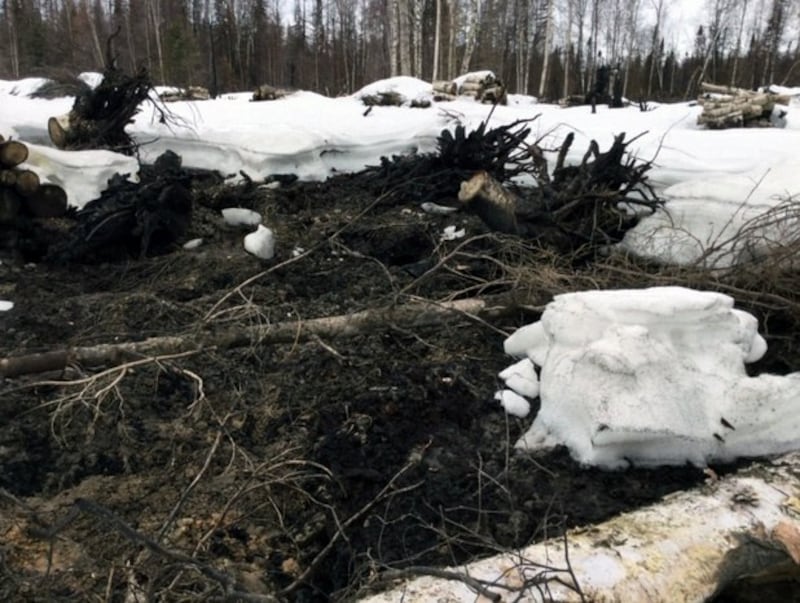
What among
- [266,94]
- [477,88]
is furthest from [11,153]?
[477,88]

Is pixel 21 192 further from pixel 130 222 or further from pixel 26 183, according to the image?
pixel 130 222

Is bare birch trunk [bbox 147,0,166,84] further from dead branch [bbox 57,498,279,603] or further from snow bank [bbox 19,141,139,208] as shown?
dead branch [bbox 57,498,279,603]

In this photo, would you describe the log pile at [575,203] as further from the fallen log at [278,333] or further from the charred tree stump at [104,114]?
the charred tree stump at [104,114]

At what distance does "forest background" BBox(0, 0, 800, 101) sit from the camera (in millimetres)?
26406

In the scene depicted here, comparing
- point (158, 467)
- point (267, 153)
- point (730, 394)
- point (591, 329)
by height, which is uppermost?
point (267, 153)

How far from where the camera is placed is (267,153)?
7.18 meters

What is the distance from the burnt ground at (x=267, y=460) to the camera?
6.99 ft

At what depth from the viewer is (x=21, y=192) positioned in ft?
17.5

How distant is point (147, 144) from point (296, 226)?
289 cm

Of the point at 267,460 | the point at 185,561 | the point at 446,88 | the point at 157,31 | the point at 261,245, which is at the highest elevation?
the point at 157,31

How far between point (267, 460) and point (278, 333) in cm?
99

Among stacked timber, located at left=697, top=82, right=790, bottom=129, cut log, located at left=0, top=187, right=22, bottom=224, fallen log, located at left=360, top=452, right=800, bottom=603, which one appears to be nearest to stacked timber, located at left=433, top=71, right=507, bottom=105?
stacked timber, located at left=697, top=82, right=790, bottom=129

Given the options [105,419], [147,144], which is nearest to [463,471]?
[105,419]

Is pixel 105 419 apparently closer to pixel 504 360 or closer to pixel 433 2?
pixel 504 360
